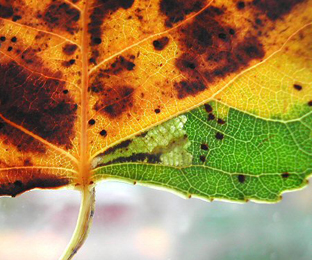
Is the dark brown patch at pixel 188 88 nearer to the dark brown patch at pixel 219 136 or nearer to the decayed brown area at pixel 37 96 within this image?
the dark brown patch at pixel 219 136

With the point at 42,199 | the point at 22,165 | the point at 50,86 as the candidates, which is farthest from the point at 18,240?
the point at 50,86

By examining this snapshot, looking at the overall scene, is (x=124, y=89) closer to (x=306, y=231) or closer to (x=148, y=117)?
(x=148, y=117)

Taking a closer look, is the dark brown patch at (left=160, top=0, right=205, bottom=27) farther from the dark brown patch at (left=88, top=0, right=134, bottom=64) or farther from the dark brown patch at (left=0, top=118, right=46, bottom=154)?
the dark brown patch at (left=0, top=118, right=46, bottom=154)

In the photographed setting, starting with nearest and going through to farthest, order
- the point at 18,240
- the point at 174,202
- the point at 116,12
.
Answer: the point at 116,12 < the point at 18,240 < the point at 174,202

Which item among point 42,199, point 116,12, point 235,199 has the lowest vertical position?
point 235,199

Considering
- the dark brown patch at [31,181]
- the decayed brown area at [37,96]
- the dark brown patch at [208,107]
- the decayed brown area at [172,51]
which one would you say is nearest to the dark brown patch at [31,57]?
the decayed brown area at [37,96]
